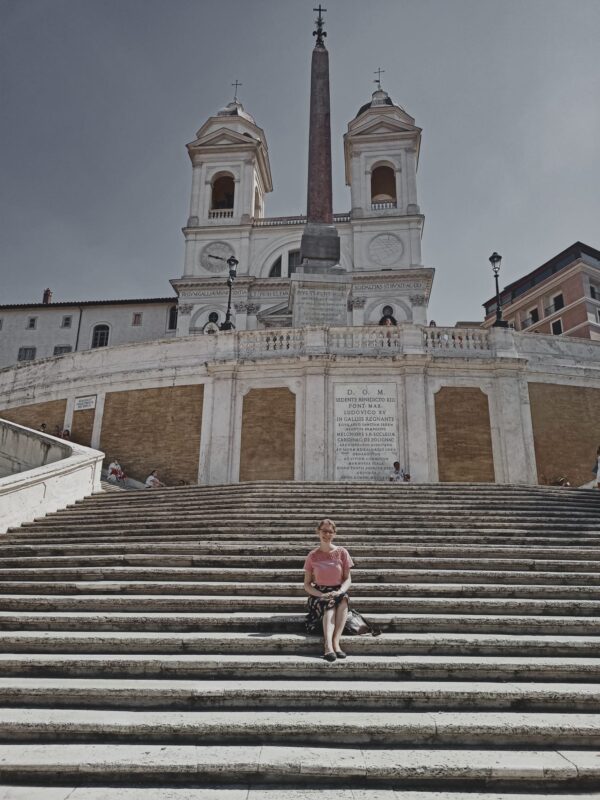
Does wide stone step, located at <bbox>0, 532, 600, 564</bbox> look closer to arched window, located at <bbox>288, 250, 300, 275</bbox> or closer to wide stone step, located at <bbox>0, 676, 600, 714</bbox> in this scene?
wide stone step, located at <bbox>0, 676, 600, 714</bbox>

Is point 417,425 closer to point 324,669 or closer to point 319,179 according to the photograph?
point 319,179

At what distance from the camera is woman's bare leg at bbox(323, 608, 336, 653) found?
16.4 feet

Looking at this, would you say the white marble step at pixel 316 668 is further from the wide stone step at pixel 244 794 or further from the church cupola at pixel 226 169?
the church cupola at pixel 226 169

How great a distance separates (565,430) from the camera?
16.1 m

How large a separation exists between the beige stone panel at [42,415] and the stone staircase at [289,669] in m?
10.7

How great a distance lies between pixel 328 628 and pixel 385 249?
32.0 metres

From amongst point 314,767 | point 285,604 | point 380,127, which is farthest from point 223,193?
point 314,767

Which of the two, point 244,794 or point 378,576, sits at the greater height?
point 378,576

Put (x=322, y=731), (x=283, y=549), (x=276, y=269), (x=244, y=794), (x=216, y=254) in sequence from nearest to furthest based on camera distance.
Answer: (x=244, y=794)
(x=322, y=731)
(x=283, y=549)
(x=216, y=254)
(x=276, y=269)

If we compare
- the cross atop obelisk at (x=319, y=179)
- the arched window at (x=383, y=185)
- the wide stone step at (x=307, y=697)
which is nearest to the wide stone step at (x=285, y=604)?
the wide stone step at (x=307, y=697)

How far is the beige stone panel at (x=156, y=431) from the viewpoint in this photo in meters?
16.3

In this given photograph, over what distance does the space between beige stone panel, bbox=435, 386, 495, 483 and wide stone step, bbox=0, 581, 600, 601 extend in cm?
909

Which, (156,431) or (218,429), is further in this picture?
(156,431)

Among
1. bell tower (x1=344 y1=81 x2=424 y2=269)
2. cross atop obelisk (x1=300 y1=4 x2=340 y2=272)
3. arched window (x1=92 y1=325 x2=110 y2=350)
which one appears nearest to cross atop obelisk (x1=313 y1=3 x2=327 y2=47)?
cross atop obelisk (x1=300 y1=4 x2=340 y2=272)
